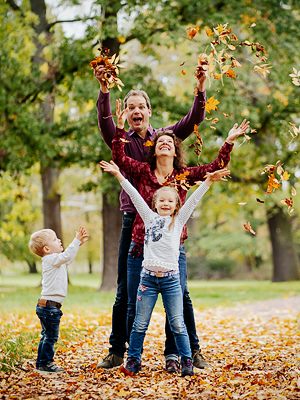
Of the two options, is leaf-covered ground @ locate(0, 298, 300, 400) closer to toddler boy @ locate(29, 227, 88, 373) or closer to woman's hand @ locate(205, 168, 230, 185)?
toddler boy @ locate(29, 227, 88, 373)

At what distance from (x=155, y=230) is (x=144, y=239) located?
6.5 inches

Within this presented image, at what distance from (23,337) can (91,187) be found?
9042 millimetres

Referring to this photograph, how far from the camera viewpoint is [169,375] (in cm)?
543

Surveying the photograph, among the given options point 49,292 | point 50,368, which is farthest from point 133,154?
point 50,368

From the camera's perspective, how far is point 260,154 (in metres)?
18.0

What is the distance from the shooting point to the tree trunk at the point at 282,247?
23.0 m

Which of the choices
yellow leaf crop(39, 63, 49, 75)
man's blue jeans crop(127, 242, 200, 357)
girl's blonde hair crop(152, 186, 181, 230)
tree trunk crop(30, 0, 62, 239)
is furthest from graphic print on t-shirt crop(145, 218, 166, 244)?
yellow leaf crop(39, 63, 49, 75)

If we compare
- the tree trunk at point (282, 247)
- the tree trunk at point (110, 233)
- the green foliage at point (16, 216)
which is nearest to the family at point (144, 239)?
the tree trunk at point (110, 233)

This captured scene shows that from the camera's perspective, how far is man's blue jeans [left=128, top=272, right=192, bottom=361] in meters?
5.29

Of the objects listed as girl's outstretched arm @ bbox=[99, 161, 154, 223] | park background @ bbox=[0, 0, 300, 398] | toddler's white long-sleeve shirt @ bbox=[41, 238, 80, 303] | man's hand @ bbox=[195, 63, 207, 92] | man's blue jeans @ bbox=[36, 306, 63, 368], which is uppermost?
park background @ bbox=[0, 0, 300, 398]

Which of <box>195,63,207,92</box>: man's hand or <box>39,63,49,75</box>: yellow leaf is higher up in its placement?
<box>39,63,49,75</box>: yellow leaf

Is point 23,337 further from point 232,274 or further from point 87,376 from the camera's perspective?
point 232,274

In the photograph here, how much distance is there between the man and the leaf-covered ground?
0.21 m

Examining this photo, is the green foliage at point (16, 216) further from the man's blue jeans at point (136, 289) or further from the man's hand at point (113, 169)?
the man's hand at point (113, 169)
